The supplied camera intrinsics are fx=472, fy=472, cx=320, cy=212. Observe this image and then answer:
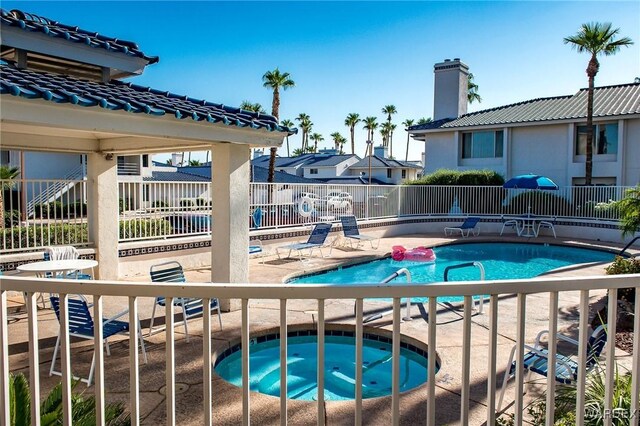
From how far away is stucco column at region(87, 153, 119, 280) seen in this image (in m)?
9.59

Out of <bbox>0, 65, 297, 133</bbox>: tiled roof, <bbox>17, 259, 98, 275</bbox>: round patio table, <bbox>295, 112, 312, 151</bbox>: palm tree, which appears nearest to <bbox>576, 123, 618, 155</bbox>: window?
<bbox>0, 65, 297, 133</bbox>: tiled roof

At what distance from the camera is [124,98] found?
21.0 feet

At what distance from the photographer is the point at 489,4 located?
12.8 meters

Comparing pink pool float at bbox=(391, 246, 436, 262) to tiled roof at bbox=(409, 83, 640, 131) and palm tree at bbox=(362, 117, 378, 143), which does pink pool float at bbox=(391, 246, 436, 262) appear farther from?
palm tree at bbox=(362, 117, 378, 143)

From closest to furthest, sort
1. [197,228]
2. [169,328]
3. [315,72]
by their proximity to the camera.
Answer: [169,328], [197,228], [315,72]

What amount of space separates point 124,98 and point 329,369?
15.1ft

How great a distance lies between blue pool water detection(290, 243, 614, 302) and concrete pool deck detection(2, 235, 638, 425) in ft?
12.6

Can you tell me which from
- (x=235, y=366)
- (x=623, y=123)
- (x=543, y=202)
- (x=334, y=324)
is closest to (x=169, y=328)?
(x=235, y=366)

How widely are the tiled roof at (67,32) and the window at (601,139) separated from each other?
21.5m

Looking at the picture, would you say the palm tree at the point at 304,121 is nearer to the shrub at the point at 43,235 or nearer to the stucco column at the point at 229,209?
the shrub at the point at 43,235

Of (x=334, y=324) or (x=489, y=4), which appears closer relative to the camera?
(x=334, y=324)

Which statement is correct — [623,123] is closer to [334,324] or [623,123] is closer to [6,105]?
[334,324]

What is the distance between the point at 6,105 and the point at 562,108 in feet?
85.8

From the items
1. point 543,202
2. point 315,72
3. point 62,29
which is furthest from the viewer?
point 315,72
